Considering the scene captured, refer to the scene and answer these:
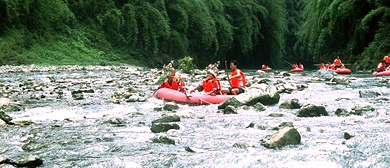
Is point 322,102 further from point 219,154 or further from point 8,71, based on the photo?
point 8,71

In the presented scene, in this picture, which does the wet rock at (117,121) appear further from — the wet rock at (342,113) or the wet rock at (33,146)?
the wet rock at (342,113)

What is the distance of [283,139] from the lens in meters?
4.72

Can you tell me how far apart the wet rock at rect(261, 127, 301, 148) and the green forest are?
16.4 m

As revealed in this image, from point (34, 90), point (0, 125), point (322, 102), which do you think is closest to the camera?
point (0, 125)

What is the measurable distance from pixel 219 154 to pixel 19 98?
20.9 feet

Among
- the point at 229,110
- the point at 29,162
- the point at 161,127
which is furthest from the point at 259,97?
the point at 29,162

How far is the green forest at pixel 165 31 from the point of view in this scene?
2112 centimetres

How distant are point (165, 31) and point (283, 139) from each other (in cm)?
2332

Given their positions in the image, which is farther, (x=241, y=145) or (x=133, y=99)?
(x=133, y=99)

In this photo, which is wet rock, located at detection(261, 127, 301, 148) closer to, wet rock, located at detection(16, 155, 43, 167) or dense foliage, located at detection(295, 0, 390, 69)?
wet rock, located at detection(16, 155, 43, 167)

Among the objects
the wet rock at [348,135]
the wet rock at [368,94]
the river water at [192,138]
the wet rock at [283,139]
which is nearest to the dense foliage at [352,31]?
the wet rock at [368,94]

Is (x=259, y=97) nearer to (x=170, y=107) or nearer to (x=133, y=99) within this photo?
(x=170, y=107)

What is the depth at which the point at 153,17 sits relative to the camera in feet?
89.8

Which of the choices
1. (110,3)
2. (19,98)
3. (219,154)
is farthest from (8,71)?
(219,154)
